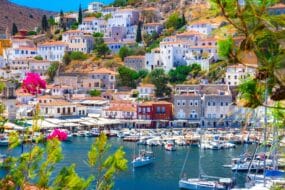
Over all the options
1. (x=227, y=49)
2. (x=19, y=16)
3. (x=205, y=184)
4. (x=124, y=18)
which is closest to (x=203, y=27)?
(x=124, y=18)

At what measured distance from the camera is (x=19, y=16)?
181 ft

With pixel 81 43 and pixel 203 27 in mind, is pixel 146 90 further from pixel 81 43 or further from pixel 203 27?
pixel 81 43

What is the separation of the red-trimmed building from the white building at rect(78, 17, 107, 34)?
11688mm

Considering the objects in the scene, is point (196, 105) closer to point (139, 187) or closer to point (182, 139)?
point (182, 139)

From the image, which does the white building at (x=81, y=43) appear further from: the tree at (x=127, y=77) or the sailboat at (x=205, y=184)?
the sailboat at (x=205, y=184)

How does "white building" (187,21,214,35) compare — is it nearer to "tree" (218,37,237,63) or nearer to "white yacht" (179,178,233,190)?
"white yacht" (179,178,233,190)

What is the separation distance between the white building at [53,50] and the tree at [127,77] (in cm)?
522

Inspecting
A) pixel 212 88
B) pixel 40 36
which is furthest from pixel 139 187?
pixel 40 36

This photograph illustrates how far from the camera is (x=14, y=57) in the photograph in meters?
32.9

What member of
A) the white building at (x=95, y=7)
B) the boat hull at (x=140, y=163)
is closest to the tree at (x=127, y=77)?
the white building at (x=95, y=7)

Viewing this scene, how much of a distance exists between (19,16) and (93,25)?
69.3ft

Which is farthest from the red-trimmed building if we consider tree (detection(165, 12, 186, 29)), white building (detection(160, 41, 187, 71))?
tree (detection(165, 12, 186, 29))

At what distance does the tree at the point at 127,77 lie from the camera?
2850 centimetres

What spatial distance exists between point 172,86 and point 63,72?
6491 mm
